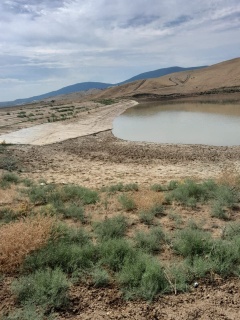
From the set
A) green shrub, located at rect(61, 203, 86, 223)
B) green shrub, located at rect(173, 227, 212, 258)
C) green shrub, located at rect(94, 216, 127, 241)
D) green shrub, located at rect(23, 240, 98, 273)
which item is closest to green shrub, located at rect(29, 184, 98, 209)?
green shrub, located at rect(61, 203, 86, 223)

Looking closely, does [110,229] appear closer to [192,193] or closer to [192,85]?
[192,193]

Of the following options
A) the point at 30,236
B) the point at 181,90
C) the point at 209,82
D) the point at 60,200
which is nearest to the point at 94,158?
the point at 60,200

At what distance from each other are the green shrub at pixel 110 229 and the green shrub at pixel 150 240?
50 cm

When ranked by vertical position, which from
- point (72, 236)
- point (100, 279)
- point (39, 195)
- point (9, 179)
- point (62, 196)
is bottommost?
point (100, 279)

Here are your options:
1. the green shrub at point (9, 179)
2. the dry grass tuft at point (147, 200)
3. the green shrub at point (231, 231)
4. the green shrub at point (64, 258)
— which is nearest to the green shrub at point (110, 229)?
the green shrub at point (64, 258)

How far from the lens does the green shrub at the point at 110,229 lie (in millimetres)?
7312

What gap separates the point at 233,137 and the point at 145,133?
7523mm

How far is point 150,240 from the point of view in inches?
270

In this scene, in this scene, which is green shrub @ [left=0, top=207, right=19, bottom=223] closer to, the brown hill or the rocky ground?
the rocky ground

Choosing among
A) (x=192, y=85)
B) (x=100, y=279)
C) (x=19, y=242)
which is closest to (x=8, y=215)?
(x=19, y=242)

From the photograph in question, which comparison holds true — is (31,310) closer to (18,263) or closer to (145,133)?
(18,263)

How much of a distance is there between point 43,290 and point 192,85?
3789 inches

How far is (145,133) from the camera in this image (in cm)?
2877

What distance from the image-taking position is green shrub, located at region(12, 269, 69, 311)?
199 inches
